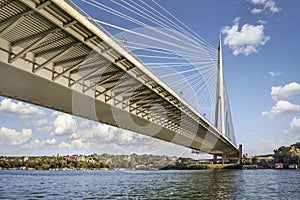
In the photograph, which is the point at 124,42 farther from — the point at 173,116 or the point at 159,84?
the point at 173,116

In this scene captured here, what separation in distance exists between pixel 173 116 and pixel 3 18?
23.4 m

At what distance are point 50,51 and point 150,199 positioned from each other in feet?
29.3

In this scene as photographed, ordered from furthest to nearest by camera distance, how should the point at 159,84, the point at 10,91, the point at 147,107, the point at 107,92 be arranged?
1. the point at 147,107
2. the point at 107,92
3. the point at 159,84
4. the point at 10,91

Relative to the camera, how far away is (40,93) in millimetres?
21359

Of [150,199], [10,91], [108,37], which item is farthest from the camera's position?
[10,91]

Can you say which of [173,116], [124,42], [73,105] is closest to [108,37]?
[124,42]

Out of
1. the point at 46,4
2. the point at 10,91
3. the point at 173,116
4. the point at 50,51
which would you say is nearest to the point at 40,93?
the point at 10,91

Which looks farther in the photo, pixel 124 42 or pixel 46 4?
pixel 124 42

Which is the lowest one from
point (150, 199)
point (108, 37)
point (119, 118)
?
point (150, 199)

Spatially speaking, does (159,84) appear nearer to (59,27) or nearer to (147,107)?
(147,107)

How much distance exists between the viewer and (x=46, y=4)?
12.0 meters

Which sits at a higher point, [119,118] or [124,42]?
[124,42]

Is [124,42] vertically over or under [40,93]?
over

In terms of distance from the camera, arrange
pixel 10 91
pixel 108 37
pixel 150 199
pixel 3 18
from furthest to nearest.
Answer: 1. pixel 10 91
2. pixel 150 199
3. pixel 108 37
4. pixel 3 18
